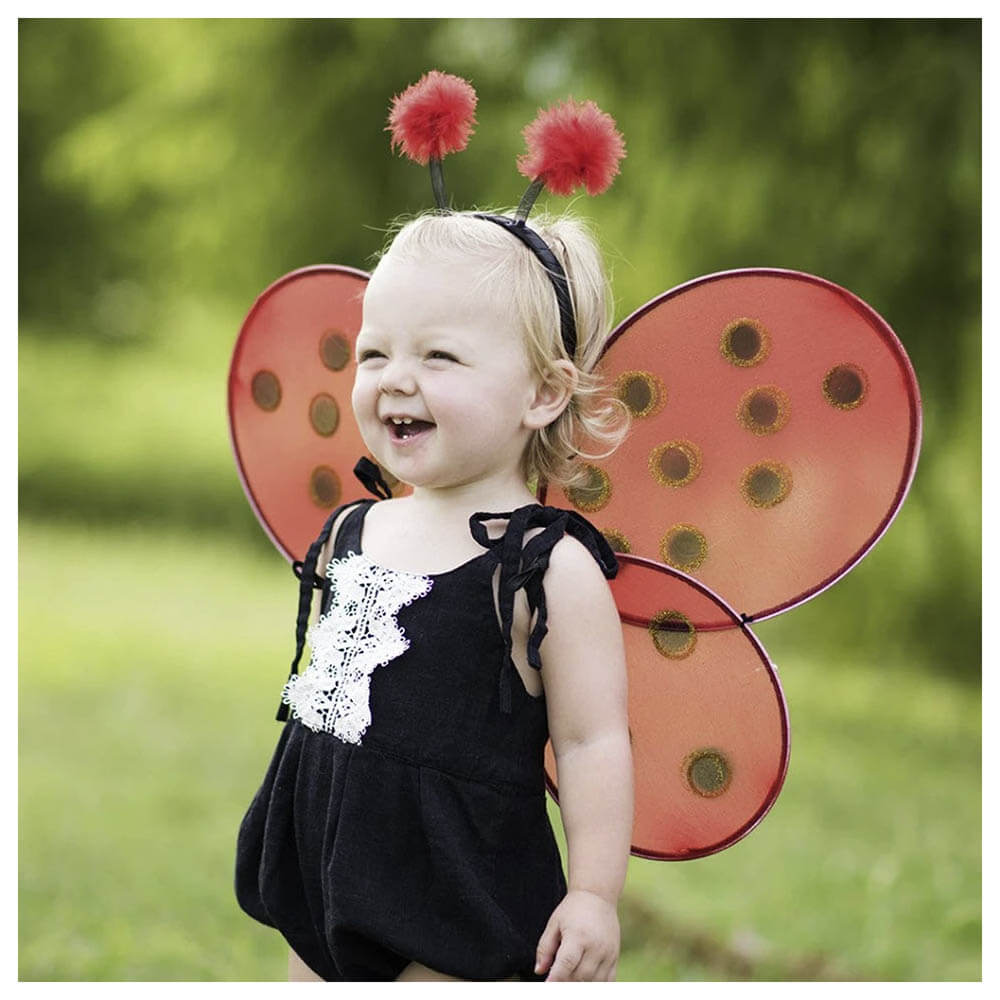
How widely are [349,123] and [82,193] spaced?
3453 mm

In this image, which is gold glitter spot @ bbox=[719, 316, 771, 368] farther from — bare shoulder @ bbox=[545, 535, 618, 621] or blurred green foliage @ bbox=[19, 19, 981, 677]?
blurred green foliage @ bbox=[19, 19, 981, 677]

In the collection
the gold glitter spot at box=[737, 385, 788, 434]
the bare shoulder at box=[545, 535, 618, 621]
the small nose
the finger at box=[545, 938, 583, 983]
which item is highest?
the small nose

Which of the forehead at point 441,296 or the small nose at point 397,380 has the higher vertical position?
the forehead at point 441,296

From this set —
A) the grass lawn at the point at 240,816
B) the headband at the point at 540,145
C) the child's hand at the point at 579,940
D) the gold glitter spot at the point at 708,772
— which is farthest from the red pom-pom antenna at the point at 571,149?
the grass lawn at the point at 240,816

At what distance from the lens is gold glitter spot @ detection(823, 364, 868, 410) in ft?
5.15

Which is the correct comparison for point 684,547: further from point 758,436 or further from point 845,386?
point 845,386

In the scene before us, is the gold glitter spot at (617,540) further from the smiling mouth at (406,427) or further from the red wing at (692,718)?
the smiling mouth at (406,427)

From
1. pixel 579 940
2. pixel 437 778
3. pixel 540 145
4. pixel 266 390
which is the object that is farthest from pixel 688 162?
pixel 579 940

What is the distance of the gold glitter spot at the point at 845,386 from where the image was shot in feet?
5.15

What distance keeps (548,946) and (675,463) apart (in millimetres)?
614

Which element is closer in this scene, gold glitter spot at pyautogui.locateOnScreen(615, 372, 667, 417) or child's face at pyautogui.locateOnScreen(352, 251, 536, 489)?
child's face at pyautogui.locateOnScreen(352, 251, 536, 489)

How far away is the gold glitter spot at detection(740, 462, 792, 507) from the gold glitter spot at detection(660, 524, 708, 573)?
0.27ft

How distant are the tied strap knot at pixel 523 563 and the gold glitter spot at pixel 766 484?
23cm

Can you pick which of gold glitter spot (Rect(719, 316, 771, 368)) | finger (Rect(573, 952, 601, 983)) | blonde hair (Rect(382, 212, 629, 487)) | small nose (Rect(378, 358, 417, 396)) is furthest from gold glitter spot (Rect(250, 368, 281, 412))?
finger (Rect(573, 952, 601, 983))
